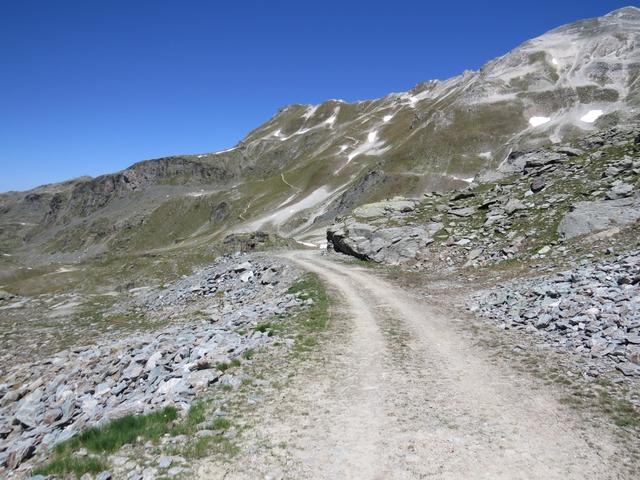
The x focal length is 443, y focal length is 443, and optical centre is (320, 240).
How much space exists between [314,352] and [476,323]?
25.5 ft

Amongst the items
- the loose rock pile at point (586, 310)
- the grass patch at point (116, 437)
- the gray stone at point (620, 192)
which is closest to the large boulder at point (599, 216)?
the gray stone at point (620, 192)

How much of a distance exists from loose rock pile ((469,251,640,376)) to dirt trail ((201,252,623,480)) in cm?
294

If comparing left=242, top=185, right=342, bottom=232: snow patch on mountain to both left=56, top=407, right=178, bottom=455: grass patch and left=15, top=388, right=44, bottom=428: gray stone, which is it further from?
left=56, top=407, right=178, bottom=455: grass patch

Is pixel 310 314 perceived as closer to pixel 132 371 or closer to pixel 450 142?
pixel 132 371

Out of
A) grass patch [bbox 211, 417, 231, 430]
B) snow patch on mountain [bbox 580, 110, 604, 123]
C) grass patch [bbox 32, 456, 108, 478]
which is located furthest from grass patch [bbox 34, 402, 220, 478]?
snow patch on mountain [bbox 580, 110, 604, 123]

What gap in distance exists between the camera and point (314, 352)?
15516 millimetres

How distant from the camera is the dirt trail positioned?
8609mm

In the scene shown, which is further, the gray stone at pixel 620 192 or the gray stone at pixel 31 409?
the gray stone at pixel 620 192

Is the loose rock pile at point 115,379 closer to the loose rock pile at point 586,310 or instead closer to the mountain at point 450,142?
the loose rock pile at point 586,310

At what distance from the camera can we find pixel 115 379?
56.6 ft

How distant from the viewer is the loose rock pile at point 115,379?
1268 cm

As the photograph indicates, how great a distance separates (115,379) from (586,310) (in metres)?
17.9

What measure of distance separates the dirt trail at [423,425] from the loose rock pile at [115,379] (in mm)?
3411

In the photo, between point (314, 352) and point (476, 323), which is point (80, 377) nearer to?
point (314, 352)
